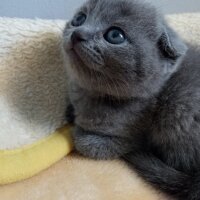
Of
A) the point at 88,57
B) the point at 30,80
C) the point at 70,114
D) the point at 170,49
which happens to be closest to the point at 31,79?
the point at 30,80

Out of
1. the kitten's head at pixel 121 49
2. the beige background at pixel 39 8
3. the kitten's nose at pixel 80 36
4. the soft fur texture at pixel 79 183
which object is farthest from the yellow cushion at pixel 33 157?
the beige background at pixel 39 8

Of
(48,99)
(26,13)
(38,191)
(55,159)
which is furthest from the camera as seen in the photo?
(26,13)

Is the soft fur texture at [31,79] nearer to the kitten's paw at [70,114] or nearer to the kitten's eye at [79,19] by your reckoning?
the kitten's paw at [70,114]

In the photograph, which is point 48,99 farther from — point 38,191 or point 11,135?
point 38,191

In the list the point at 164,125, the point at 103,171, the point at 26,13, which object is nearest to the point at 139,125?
the point at 164,125

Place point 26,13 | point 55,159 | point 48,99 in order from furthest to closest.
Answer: point 26,13, point 48,99, point 55,159
